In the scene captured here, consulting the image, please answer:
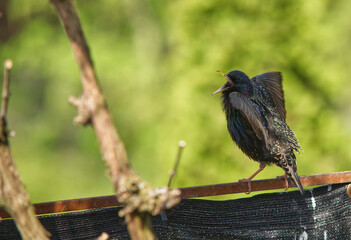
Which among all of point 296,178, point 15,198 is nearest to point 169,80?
point 296,178

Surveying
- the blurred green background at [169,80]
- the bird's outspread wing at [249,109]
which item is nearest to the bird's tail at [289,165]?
the bird's outspread wing at [249,109]

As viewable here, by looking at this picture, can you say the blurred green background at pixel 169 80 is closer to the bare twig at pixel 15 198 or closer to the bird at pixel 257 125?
the bird at pixel 257 125

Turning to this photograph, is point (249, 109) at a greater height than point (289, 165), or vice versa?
point (249, 109)

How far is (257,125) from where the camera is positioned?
331cm

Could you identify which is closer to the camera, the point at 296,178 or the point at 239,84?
the point at 296,178

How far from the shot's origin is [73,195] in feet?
37.2

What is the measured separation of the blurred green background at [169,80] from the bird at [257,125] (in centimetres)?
201

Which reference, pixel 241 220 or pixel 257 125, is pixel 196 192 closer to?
pixel 241 220

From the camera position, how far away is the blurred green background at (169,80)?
5.81 meters

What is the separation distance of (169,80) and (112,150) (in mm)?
8190

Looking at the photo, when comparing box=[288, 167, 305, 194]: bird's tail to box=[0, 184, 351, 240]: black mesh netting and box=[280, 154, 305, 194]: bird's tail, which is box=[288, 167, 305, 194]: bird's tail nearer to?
box=[280, 154, 305, 194]: bird's tail

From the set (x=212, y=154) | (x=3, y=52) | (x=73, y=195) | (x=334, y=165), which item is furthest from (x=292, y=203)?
(x=3, y=52)

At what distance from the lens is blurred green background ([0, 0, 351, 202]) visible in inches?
229

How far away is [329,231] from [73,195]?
941 cm
